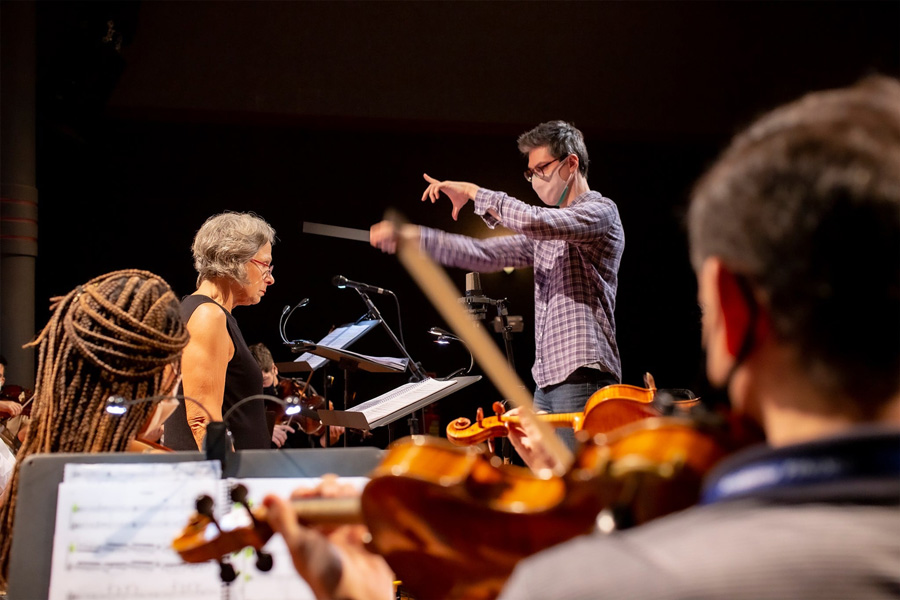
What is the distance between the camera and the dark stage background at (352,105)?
5777 mm

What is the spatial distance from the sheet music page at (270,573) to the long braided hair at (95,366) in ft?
1.13

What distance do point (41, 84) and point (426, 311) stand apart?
3491mm

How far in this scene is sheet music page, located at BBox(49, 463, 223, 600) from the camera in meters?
1.19

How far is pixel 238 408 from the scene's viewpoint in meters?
2.27

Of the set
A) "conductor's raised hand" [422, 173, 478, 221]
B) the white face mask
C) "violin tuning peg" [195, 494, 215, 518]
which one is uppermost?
the white face mask

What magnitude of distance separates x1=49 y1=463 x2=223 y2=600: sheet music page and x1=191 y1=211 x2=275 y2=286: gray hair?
55.2 inches

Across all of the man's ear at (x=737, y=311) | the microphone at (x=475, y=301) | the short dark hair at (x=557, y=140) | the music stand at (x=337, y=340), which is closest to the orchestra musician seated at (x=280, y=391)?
the music stand at (x=337, y=340)

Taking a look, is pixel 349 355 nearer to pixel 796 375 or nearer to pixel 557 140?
pixel 557 140

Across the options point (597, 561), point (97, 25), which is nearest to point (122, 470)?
point (597, 561)

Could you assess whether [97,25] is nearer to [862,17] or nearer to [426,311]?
[426,311]

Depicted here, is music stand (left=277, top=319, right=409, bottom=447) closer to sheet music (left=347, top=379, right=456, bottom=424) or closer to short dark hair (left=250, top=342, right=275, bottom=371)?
sheet music (left=347, top=379, right=456, bottom=424)

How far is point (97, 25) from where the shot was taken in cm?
512

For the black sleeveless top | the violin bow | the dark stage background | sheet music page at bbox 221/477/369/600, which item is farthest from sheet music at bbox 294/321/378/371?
the violin bow

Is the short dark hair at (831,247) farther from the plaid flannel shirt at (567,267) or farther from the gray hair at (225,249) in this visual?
the gray hair at (225,249)
